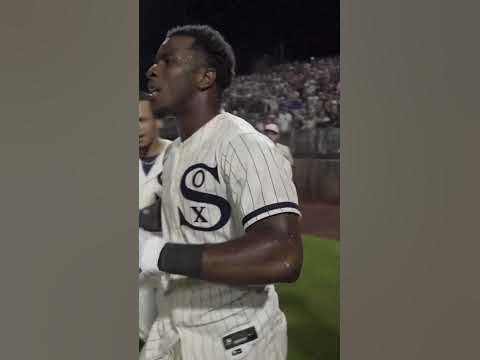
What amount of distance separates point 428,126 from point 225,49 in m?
0.60

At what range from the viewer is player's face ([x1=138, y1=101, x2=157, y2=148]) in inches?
70.4

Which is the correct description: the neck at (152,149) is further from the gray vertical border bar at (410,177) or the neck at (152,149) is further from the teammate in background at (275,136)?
the gray vertical border bar at (410,177)

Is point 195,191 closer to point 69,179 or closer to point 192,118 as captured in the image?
point 192,118

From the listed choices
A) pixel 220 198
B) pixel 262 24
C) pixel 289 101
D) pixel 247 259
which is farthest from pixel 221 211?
pixel 262 24

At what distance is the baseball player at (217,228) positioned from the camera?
173 cm

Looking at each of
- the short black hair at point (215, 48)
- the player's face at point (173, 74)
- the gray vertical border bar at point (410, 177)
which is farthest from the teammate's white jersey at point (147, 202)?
the gray vertical border bar at point (410, 177)

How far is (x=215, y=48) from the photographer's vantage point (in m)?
1.77

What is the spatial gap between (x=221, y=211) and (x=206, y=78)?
366mm

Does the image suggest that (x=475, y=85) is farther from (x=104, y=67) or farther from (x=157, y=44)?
A: (x=104, y=67)

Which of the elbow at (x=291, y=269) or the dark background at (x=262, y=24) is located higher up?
the dark background at (x=262, y=24)

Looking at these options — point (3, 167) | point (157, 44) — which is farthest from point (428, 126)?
point (3, 167)

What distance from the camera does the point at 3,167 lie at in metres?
1.77

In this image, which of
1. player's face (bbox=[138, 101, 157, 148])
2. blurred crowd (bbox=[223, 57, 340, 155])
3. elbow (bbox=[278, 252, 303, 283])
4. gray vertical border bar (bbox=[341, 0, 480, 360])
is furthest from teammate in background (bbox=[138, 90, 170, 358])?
gray vertical border bar (bbox=[341, 0, 480, 360])

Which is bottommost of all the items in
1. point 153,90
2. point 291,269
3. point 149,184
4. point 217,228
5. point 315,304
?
point 315,304
